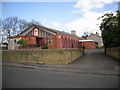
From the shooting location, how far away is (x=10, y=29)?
42.2m

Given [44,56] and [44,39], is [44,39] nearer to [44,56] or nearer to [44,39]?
[44,39]

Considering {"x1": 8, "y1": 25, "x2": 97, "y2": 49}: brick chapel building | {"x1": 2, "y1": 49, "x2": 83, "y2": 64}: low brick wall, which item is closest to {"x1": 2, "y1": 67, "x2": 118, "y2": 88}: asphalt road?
{"x1": 2, "y1": 49, "x2": 83, "y2": 64}: low brick wall

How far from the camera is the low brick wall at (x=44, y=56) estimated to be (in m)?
15.1

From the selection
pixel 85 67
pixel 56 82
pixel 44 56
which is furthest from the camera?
pixel 44 56

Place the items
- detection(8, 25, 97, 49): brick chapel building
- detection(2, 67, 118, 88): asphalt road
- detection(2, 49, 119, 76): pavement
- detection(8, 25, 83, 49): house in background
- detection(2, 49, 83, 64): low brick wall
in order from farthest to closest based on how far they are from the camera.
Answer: detection(8, 25, 83, 49): house in background
detection(8, 25, 97, 49): brick chapel building
detection(2, 49, 83, 64): low brick wall
detection(2, 49, 119, 76): pavement
detection(2, 67, 118, 88): asphalt road

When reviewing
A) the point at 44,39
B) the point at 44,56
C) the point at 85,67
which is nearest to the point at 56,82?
the point at 85,67

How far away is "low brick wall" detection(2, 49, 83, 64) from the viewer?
15117 millimetres

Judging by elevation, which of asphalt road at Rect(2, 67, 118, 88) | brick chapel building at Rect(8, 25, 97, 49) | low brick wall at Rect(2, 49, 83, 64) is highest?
brick chapel building at Rect(8, 25, 97, 49)

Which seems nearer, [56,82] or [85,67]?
[56,82]

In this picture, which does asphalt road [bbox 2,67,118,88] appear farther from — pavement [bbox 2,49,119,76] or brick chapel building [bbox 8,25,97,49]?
brick chapel building [bbox 8,25,97,49]

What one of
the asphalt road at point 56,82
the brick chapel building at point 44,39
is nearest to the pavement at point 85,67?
the asphalt road at point 56,82

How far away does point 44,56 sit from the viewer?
16.0m


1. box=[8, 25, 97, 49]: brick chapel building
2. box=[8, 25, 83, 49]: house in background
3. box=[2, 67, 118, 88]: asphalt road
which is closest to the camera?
box=[2, 67, 118, 88]: asphalt road

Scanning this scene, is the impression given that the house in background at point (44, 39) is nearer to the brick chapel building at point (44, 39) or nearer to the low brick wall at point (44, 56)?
the brick chapel building at point (44, 39)
